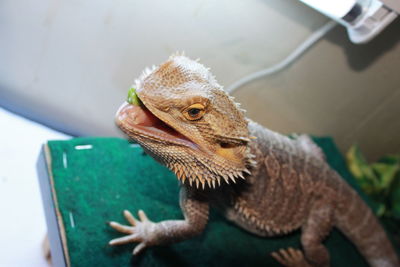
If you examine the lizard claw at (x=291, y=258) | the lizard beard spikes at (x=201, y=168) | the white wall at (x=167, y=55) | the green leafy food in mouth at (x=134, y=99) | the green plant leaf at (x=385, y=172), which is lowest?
the lizard claw at (x=291, y=258)

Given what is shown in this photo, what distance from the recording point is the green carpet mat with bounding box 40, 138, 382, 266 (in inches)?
73.5

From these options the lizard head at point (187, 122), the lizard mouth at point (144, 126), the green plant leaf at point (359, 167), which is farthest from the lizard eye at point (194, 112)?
the green plant leaf at point (359, 167)

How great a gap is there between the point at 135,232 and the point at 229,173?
2.44 feet

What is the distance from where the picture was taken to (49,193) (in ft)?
6.34

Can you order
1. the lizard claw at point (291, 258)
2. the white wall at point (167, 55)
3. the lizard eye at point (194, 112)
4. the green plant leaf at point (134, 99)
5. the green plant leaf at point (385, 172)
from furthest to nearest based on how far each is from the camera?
the green plant leaf at point (385, 172) < the lizard claw at point (291, 258) < the white wall at point (167, 55) < the green plant leaf at point (134, 99) < the lizard eye at point (194, 112)

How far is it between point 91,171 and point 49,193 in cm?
29

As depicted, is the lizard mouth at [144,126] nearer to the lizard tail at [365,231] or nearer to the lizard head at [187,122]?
the lizard head at [187,122]

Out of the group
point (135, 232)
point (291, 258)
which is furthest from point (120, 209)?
point (291, 258)

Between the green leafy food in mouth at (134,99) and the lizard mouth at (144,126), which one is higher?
the green leafy food in mouth at (134,99)

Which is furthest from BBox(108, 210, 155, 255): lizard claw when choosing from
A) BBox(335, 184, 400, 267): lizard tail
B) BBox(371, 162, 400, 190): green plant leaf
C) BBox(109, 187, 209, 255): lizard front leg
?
BBox(371, 162, 400, 190): green plant leaf

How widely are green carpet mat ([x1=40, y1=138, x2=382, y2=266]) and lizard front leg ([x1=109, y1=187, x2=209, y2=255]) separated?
0.07 m

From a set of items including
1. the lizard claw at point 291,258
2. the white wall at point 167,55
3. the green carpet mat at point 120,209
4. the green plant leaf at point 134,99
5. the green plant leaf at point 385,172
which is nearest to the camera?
the green plant leaf at point 134,99

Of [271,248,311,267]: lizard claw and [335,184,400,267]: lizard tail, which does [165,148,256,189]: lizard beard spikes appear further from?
[335,184,400,267]: lizard tail

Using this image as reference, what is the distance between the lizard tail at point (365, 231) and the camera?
7.93ft
